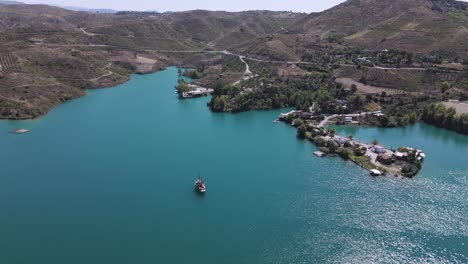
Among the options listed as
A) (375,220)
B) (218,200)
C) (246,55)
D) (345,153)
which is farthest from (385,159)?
(246,55)

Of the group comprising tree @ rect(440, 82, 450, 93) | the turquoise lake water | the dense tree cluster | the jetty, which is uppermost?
tree @ rect(440, 82, 450, 93)

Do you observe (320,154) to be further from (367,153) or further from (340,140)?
(367,153)

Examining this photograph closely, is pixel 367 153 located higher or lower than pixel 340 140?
lower

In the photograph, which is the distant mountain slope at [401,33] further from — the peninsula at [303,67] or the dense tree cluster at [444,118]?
the dense tree cluster at [444,118]

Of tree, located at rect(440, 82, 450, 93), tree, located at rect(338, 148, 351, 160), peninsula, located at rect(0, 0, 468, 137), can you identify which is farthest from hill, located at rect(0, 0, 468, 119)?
tree, located at rect(338, 148, 351, 160)

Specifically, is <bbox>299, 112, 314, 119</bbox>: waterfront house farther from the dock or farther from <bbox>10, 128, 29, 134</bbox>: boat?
<bbox>10, 128, 29, 134</bbox>: boat

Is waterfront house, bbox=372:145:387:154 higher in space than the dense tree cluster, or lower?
lower

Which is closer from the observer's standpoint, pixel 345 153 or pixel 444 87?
pixel 345 153
